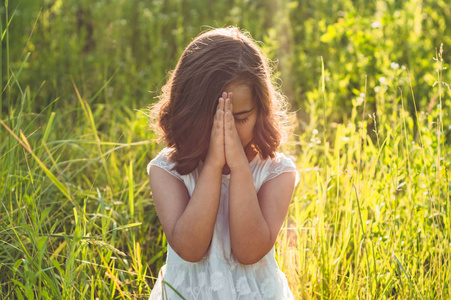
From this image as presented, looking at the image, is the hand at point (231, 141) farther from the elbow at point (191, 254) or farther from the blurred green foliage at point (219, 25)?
the blurred green foliage at point (219, 25)

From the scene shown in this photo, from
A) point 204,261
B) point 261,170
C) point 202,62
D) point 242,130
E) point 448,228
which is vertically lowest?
point 204,261

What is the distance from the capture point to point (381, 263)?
1.89 m

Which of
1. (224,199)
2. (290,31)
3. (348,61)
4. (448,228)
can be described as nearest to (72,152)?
(224,199)

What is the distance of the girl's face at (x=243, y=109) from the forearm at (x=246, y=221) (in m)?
0.15

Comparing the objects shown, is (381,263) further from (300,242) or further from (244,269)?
(244,269)

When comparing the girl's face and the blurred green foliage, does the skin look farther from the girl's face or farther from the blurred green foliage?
the blurred green foliage

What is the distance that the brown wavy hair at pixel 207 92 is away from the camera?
5.05 feet

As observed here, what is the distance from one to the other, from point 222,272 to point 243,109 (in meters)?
0.50

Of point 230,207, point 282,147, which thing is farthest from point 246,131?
point 282,147

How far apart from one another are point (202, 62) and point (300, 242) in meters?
0.77

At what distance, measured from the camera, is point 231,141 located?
4.88ft

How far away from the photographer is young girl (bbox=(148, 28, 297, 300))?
148 cm

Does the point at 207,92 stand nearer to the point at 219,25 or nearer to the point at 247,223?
the point at 247,223

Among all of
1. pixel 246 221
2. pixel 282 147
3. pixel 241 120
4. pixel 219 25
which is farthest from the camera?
pixel 219 25
